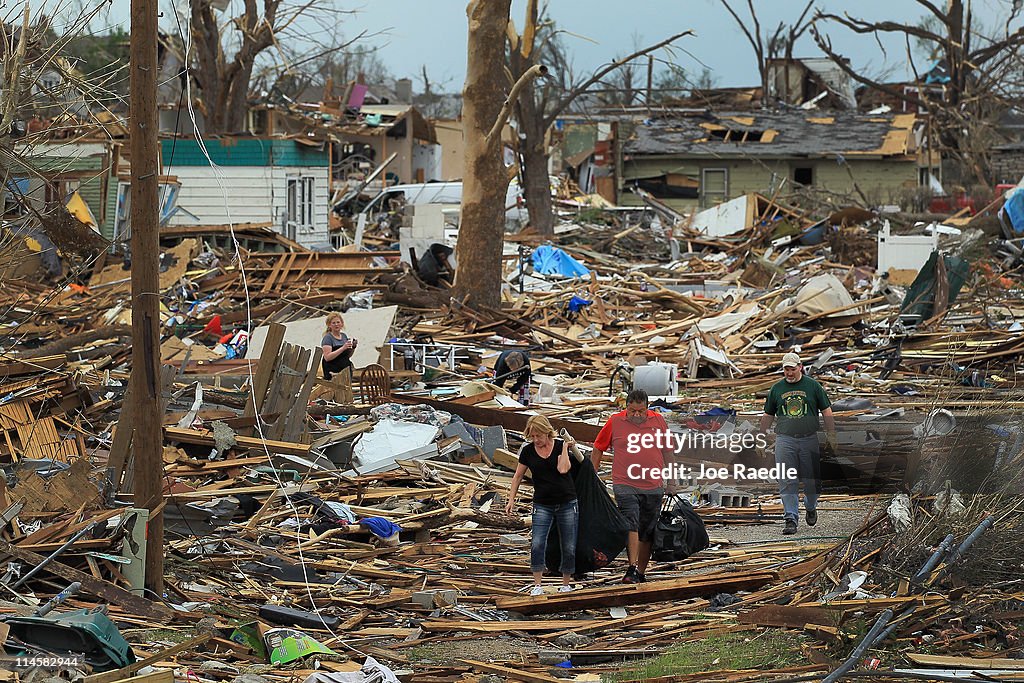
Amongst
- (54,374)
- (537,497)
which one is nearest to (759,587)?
(537,497)

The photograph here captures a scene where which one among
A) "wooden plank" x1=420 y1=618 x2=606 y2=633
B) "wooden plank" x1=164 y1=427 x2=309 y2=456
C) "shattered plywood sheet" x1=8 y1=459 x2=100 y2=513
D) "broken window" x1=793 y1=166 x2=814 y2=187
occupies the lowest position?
"wooden plank" x1=420 y1=618 x2=606 y2=633

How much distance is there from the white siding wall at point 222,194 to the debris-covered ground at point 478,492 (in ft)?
26.2

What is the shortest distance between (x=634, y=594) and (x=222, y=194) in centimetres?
2452

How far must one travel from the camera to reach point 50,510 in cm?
877

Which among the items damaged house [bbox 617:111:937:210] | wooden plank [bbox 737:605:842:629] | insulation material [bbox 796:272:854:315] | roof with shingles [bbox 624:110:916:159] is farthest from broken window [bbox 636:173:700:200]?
wooden plank [bbox 737:605:842:629]

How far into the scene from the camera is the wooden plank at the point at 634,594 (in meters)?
→ 8.45

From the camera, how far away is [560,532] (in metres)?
9.10

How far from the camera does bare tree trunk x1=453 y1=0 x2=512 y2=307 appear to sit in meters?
22.2

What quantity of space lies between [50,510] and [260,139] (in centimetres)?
2357

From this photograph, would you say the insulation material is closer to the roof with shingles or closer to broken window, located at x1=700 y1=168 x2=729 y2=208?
the roof with shingles

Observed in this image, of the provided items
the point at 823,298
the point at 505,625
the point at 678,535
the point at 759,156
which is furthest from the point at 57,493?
the point at 759,156

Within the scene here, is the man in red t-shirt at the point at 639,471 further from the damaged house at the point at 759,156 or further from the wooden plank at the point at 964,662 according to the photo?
the damaged house at the point at 759,156

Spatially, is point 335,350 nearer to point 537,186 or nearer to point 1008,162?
point 537,186

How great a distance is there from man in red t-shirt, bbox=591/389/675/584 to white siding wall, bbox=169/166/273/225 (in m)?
23.3
